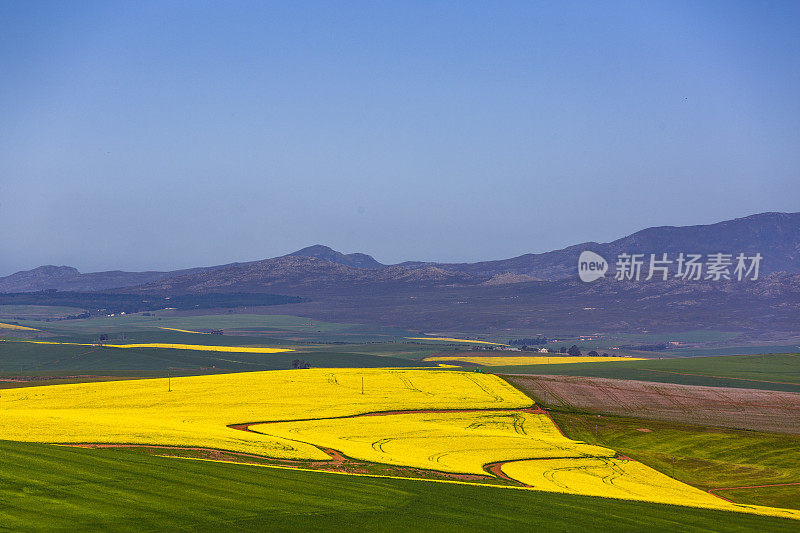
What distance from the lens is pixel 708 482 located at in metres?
54.0

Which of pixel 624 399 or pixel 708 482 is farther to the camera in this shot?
pixel 624 399

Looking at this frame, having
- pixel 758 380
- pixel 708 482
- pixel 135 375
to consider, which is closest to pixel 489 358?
pixel 758 380

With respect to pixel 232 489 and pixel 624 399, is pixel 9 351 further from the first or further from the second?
pixel 232 489

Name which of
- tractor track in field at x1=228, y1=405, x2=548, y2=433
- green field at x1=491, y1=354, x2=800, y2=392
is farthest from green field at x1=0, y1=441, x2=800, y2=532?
green field at x1=491, y1=354, x2=800, y2=392

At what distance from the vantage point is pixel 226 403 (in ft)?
238

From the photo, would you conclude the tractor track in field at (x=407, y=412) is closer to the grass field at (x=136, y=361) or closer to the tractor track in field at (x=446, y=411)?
the tractor track in field at (x=446, y=411)

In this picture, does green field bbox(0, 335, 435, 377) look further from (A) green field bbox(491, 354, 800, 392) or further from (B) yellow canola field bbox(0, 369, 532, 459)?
(B) yellow canola field bbox(0, 369, 532, 459)

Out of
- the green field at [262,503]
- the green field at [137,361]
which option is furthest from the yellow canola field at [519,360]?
the green field at [262,503]

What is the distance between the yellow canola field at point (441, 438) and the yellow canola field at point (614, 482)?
7.50 feet

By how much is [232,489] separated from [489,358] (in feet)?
484

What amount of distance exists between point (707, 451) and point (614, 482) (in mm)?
19984

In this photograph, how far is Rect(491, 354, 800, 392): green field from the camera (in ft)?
359

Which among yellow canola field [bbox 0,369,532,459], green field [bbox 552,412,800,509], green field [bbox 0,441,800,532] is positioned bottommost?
green field [bbox 552,412,800,509]

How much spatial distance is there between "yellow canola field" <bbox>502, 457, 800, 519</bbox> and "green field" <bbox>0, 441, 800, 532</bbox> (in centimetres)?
394
